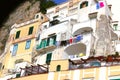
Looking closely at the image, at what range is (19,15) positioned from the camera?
61781mm

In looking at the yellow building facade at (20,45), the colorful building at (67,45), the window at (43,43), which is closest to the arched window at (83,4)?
the colorful building at (67,45)

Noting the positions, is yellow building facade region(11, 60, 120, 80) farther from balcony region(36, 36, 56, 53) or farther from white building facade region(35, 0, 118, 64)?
balcony region(36, 36, 56, 53)

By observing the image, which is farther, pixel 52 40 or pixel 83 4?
pixel 83 4

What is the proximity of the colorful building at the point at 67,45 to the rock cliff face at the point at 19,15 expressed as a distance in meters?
9.01

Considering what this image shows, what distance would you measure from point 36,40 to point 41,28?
1.87 m

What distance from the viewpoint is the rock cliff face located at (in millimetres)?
58781

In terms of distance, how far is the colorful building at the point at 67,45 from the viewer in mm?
30928

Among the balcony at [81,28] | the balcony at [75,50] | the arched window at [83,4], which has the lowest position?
the balcony at [75,50]

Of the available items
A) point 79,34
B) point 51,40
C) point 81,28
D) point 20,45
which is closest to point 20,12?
point 20,45

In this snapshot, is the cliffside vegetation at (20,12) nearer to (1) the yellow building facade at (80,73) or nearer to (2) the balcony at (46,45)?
(2) the balcony at (46,45)

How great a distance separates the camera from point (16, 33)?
159ft

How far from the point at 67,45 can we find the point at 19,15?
24098 millimetres

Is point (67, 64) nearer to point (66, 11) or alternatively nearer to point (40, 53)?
point (40, 53)

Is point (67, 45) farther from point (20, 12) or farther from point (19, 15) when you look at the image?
point (20, 12)
